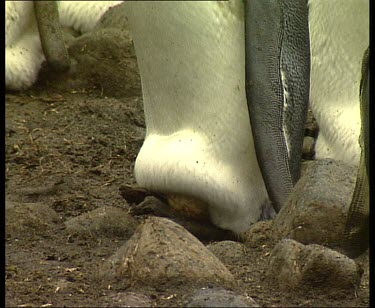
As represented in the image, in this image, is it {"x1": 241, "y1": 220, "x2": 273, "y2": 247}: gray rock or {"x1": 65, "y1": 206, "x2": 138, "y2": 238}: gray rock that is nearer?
{"x1": 241, "y1": 220, "x2": 273, "y2": 247}: gray rock

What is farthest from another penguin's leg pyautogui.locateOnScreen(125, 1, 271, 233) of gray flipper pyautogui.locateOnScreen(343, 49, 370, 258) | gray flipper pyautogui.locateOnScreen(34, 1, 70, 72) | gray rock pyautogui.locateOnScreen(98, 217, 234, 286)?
gray flipper pyautogui.locateOnScreen(34, 1, 70, 72)

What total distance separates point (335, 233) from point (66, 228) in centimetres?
64

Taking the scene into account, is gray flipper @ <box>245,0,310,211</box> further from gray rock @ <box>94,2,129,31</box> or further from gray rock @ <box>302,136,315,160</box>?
gray rock @ <box>94,2,129,31</box>

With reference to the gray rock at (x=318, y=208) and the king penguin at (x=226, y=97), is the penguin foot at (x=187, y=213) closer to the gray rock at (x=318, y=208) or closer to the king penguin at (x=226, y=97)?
the king penguin at (x=226, y=97)

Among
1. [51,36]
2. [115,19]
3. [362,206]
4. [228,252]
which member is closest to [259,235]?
[228,252]

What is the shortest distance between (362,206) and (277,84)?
2.02 ft

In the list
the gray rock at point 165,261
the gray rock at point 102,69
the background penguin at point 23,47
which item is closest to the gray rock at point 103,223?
the gray rock at point 165,261

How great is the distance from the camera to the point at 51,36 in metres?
4.28

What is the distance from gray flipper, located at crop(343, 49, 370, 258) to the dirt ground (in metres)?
0.05

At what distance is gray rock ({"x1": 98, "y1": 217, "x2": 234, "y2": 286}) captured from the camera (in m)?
1.89

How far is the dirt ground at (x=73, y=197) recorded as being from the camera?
190 cm

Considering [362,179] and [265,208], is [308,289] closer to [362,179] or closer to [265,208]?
[362,179]
